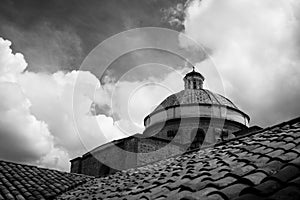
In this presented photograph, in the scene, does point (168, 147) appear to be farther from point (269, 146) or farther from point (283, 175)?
point (283, 175)

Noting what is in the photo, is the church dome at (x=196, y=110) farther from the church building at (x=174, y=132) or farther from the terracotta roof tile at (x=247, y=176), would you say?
the terracotta roof tile at (x=247, y=176)

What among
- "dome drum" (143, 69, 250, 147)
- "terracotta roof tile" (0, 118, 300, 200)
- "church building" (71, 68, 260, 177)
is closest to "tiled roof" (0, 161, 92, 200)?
"terracotta roof tile" (0, 118, 300, 200)

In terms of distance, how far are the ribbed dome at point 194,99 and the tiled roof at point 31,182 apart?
12.7 metres

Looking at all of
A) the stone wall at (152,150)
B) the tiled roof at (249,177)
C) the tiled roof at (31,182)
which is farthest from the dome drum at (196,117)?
the tiled roof at (249,177)

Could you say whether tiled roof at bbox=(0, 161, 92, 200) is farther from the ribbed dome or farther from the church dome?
the ribbed dome

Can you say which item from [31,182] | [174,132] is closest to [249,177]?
[31,182]

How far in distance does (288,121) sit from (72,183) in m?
6.40

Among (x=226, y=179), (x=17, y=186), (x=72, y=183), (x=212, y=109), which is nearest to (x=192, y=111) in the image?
(x=212, y=109)

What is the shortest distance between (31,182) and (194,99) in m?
15.2

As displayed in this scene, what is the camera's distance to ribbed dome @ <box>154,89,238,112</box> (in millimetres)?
22391

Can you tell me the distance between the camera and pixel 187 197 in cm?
338

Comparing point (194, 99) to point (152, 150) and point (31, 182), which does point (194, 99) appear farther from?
point (31, 182)

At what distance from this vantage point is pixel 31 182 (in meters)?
8.88

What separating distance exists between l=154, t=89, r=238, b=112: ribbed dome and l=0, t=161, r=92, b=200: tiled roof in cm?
1272
